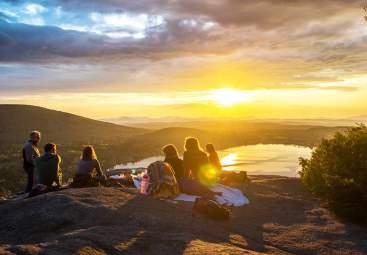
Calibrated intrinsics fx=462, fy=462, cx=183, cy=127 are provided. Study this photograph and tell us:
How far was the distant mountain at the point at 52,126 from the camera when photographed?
142m

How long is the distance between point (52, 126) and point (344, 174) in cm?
14690

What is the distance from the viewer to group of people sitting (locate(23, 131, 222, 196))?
17531 millimetres

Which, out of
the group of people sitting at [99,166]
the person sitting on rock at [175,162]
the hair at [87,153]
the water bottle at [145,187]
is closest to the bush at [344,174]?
the group of people sitting at [99,166]

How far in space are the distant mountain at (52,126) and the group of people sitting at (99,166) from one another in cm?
11975

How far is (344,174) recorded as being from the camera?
17.6 m

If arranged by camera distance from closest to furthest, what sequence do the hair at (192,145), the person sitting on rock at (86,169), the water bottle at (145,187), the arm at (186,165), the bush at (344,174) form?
the bush at (344,174) < the water bottle at (145,187) < the person sitting on rock at (86,169) < the arm at (186,165) < the hair at (192,145)

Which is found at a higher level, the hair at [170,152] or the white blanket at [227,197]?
the hair at [170,152]

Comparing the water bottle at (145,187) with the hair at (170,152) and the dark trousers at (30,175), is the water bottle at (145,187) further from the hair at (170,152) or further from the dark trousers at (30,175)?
the dark trousers at (30,175)

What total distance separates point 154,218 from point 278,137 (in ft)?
506

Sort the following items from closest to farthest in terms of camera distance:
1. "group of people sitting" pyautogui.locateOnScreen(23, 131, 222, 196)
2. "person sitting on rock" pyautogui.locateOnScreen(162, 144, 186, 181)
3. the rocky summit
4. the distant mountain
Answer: the rocky summit, "group of people sitting" pyautogui.locateOnScreen(23, 131, 222, 196), "person sitting on rock" pyautogui.locateOnScreen(162, 144, 186, 181), the distant mountain

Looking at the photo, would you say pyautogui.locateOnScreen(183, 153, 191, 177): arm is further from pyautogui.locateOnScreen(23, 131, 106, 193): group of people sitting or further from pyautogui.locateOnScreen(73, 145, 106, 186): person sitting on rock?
pyautogui.locateOnScreen(73, 145, 106, 186): person sitting on rock

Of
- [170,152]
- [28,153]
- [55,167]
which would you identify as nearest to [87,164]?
[55,167]

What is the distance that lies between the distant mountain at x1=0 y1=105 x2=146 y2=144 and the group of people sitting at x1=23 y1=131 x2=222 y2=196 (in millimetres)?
119749

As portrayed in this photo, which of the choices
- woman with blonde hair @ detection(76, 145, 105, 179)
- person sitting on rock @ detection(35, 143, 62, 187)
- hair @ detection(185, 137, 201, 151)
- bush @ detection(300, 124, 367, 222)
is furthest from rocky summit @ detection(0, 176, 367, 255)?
hair @ detection(185, 137, 201, 151)
